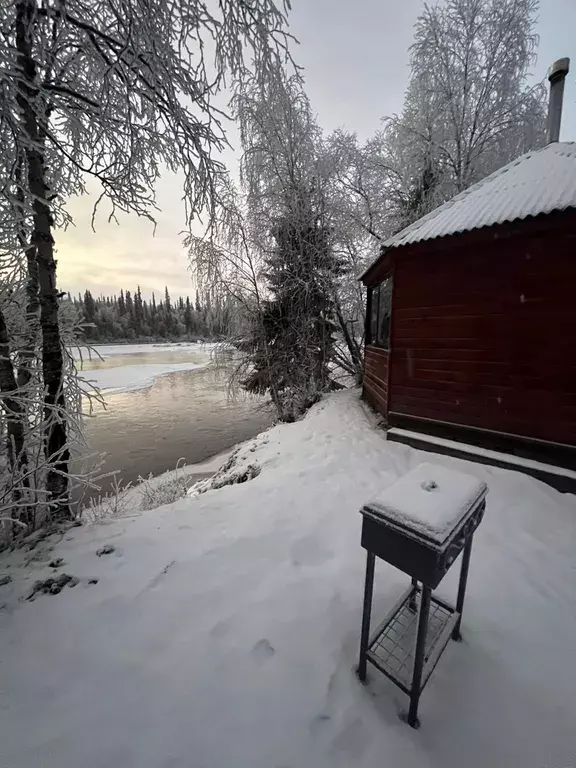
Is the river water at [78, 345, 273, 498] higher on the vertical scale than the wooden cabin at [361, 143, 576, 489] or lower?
lower

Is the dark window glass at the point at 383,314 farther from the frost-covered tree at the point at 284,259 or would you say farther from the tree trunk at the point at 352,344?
the tree trunk at the point at 352,344

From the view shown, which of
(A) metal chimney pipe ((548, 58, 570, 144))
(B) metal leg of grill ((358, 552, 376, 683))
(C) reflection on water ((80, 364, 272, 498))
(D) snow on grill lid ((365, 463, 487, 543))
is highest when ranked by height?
(A) metal chimney pipe ((548, 58, 570, 144))

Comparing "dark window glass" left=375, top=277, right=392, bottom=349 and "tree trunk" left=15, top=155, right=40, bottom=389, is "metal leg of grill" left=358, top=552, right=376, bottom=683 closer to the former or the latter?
"tree trunk" left=15, top=155, right=40, bottom=389

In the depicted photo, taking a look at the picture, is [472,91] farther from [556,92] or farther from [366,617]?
[366,617]

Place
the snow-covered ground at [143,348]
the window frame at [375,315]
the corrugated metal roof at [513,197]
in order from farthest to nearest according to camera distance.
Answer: the snow-covered ground at [143,348], the window frame at [375,315], the corrugated metal roof at [513,197]

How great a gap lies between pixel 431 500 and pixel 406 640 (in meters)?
0.93

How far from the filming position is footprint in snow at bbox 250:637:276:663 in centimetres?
170

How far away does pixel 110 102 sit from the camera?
7.32 feet

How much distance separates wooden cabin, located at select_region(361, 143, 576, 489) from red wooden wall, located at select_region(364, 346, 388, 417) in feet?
1.51

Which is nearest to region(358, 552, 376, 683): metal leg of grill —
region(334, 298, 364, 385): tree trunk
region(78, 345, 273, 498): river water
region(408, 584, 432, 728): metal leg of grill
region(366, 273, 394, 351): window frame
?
region(408, 584, 432, 728): metal leg of grill

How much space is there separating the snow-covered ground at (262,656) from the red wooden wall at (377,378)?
3063 mm

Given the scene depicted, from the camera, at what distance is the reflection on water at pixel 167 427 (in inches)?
335

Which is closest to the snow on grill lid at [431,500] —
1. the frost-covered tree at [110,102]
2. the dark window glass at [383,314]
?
the frost-covered tree at [110,102]

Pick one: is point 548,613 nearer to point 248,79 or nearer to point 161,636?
point 161,636
